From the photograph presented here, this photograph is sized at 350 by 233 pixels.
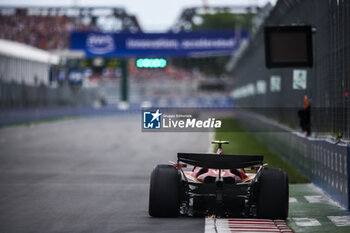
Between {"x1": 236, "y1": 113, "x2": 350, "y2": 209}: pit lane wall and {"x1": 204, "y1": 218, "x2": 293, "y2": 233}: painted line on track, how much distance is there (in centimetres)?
170

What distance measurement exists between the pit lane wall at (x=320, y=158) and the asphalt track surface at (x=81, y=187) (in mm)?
2335

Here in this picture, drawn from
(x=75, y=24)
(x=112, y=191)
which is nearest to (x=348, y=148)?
(x=112, y=191)

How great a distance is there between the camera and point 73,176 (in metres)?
16.0

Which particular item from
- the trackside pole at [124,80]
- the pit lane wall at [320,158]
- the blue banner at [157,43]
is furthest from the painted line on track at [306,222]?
the trackside pole at [124,80]

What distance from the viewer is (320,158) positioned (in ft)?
43.3

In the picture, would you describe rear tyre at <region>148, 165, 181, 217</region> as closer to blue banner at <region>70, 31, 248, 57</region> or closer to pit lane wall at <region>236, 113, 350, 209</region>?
pit lane wall at <region>236, 113, 350, 209</region>

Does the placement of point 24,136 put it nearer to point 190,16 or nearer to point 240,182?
point 240,182

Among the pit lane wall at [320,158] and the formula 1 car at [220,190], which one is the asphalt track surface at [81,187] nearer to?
the formula 1 car at [220,190]

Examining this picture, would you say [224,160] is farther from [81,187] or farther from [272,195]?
[81,187]

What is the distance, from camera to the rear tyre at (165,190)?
30.8 feet

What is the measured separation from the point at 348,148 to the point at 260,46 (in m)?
17.6

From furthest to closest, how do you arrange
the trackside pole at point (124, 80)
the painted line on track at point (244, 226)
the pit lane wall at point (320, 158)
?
the trackside pole at point (124, 80) → the pit lane wall at point (320, 158) → the painted line on track at point (244, 226)

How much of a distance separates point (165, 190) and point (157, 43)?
2015 inches

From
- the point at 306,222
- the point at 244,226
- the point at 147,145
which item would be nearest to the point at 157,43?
the point at 147,145
